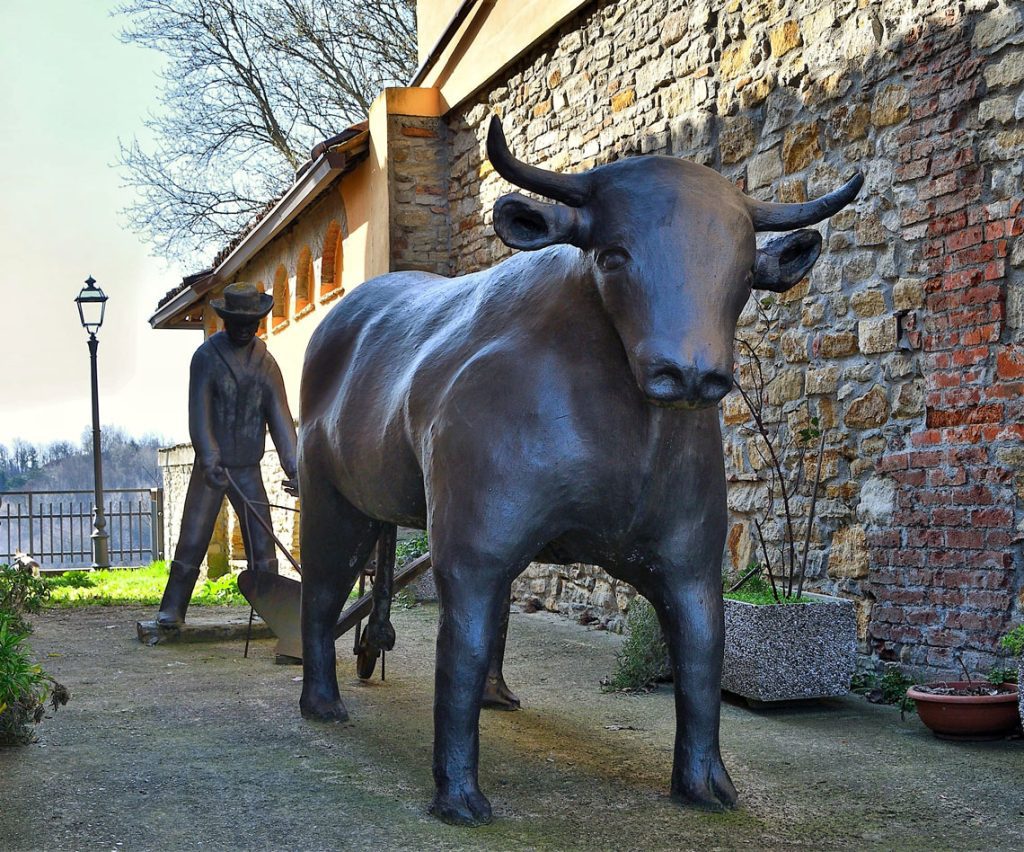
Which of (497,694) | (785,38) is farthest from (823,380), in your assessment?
(497,694)

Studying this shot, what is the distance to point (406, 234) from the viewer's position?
40.0 feet

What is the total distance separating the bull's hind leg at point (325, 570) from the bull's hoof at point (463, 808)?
1.62 m

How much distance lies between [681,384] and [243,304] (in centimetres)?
547

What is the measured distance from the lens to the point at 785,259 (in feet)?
12.3

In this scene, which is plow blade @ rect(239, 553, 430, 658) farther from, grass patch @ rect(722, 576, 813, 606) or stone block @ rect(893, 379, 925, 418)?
stone block @ rect(893, 379, 925, 418)

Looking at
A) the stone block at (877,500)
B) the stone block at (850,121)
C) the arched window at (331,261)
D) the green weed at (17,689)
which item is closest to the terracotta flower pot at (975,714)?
the stone block at (877,500)

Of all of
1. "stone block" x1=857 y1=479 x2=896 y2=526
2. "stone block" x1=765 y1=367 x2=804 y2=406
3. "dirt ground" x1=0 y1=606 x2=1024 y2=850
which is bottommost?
"dirt ground" x1=0 y1=606 x2=1024 y2=850

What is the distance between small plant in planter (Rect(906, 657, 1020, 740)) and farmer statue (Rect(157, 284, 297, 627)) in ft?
14.5

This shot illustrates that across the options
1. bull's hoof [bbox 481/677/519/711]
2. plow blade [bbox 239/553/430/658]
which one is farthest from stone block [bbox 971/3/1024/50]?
plow blade [bbox 239/553/430/658]

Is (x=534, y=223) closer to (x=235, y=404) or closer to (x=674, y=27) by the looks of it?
(x=674, y=27)

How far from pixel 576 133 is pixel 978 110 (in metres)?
4.33

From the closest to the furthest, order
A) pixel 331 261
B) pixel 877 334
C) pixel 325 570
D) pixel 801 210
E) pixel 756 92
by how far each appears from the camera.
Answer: pixel 801 210, pixel 325 570, pixel 877 334, pixel 756 92, pixel 331 261

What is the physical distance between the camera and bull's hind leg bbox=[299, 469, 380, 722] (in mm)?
5234

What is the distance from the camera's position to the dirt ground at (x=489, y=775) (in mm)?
3730
